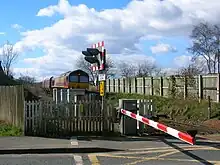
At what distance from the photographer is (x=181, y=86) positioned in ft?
101

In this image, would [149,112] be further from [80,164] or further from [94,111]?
[80,164]

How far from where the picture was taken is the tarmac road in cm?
1021

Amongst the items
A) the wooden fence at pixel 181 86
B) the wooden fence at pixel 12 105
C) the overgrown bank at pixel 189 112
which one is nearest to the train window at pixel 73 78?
the wooden fence at pixel 181 86

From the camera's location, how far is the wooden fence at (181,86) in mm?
26125

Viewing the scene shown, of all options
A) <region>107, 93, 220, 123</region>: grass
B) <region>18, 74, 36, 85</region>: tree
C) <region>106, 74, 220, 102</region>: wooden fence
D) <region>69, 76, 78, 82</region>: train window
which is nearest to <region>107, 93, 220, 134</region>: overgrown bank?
<region>107, 93, 220, 123</region>: grass

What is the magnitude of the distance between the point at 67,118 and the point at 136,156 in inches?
171

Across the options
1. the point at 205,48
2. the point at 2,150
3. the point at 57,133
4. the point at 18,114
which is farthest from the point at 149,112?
the point at 205,48

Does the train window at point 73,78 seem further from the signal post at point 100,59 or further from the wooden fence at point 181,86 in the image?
the signal post at point 100,59

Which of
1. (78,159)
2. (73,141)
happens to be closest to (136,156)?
(78,159)

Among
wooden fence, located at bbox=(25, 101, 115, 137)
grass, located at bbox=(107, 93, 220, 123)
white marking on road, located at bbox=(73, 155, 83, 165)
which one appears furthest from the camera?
grass, located at bbox=(107, 93, 220, 123)

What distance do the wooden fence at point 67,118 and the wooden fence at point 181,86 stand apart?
11.7 meters

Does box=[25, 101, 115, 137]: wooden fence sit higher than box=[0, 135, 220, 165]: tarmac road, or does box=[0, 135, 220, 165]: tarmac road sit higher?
box=[25, 101, 115, 137]: wooden fence

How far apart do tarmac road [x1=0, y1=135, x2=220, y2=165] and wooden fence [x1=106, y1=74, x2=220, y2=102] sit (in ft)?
42.7

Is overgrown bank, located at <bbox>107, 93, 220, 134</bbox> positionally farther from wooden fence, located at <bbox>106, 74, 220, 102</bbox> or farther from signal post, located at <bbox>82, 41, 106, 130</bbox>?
signal post, located at <bbox>82, 41, 106, 130</bbox>
